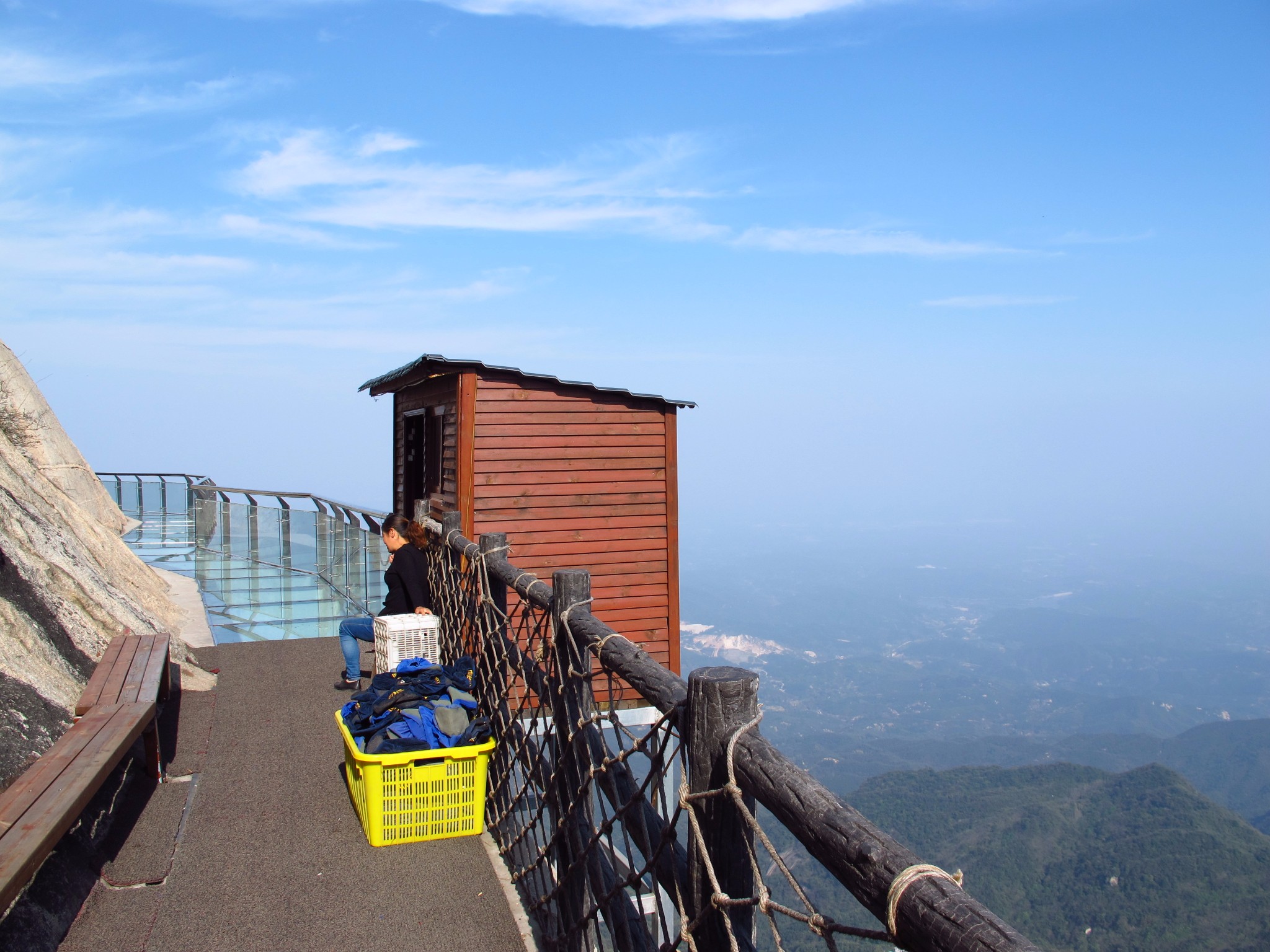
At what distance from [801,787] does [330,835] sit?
307cm

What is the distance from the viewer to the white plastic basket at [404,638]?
555 centimetres

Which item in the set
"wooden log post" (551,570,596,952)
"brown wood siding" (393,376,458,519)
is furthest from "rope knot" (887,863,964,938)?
"brown wood siding" (393,376,458,519)

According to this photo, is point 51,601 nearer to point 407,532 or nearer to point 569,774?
point 407,532

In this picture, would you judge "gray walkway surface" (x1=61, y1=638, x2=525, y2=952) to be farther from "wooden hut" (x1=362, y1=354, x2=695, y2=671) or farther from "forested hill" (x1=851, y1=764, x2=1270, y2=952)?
"forested hill" (x1=851, y1=764, x2=1270, y2=952)

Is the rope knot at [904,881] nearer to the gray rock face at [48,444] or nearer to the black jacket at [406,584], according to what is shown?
the black jacket at [406,584]

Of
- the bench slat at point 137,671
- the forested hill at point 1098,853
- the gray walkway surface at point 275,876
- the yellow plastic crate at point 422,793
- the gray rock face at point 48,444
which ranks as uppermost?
the gray rock face at point 48,444

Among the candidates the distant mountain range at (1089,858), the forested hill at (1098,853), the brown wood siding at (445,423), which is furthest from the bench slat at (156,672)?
the forested hill at (1098,853)

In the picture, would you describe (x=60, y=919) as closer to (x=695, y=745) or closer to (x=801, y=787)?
(x=695, y=745)

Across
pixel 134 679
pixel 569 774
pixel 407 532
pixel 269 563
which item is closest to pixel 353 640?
pixel 407 532

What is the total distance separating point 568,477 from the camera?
9852 mm

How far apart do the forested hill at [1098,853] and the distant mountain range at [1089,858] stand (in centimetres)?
13

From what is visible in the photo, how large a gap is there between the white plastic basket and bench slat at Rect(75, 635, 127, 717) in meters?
1.41

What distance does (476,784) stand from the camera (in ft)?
12.7

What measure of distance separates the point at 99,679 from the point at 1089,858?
8931cm
